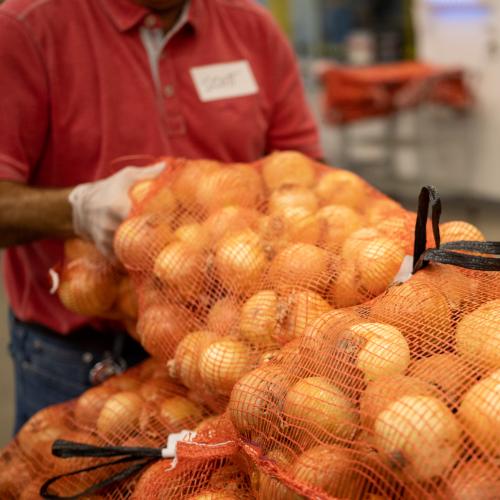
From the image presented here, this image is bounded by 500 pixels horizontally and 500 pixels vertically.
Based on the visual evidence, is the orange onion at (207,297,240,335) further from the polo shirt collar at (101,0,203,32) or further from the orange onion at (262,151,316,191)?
the polo shirt collar at (101,0,203,32)

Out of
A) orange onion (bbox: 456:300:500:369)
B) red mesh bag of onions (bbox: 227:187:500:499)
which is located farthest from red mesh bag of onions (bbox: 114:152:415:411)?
orange onion (bbox: 456:300:500:369)

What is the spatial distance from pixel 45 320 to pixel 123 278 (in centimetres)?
37

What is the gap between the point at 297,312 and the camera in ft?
3.35

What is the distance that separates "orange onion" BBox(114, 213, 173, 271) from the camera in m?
1.20

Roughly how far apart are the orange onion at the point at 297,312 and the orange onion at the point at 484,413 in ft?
0.98

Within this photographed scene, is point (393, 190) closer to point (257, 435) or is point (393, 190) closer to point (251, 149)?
point (251, 149)

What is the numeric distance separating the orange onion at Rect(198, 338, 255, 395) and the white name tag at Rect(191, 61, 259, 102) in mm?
793

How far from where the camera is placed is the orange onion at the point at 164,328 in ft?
3.78

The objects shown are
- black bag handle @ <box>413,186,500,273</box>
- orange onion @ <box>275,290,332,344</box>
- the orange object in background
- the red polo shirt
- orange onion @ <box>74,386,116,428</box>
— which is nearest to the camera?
black bag handle @ <box>413,186,500,273</box>

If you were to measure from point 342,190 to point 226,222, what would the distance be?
0.87 ft

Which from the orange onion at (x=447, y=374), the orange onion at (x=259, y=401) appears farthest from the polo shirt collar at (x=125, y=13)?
the orange onion at (x=447, y=374)

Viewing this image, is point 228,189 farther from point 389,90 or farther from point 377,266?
point 389,90

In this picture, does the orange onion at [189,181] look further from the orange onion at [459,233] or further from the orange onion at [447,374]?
the orange onion at [447,374]

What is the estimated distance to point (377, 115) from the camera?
18.5ft
